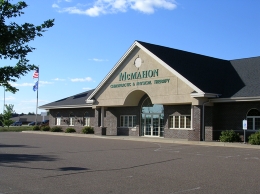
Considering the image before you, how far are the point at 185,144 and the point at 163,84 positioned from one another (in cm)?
565

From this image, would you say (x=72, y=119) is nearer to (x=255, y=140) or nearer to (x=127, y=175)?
(x=255, y=140)

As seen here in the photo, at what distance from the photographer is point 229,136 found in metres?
24.7

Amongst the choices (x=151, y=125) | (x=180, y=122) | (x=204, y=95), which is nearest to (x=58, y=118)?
(x=151, y=125)

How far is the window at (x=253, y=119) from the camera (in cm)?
2522

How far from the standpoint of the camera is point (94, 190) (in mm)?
9047

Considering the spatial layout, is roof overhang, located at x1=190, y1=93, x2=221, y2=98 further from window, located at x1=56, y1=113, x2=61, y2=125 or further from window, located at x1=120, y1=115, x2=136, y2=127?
window, located at x1=56, y1=113, x2=61, y2=125

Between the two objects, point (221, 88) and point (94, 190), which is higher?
point (221, 88)

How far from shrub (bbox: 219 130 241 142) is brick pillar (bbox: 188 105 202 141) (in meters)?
1.62

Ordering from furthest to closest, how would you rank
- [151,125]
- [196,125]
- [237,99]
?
[151,125]
[196,125]
[237,99]

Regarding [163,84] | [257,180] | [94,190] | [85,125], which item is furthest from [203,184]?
A: [85,125]

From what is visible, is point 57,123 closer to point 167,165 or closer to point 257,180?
point 167,165

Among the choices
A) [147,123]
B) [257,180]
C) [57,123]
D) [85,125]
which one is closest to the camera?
[257,180]

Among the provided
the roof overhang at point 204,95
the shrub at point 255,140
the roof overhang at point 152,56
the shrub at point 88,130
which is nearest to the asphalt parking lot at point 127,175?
the shrub at point 255,140

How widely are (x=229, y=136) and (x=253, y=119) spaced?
2261 mm
